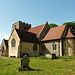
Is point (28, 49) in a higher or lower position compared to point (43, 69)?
higher

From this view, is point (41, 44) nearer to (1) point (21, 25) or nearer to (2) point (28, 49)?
(2) point (28, 49)

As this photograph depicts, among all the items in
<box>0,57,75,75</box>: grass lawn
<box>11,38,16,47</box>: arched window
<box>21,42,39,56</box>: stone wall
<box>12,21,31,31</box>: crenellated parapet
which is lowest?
<box>0,57,75,75</box>: grass lawn

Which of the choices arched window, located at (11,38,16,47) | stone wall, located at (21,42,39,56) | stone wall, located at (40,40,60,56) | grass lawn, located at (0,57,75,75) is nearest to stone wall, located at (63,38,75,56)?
stone wall, located at (40,40,60,56)

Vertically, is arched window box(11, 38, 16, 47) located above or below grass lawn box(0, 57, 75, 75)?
above

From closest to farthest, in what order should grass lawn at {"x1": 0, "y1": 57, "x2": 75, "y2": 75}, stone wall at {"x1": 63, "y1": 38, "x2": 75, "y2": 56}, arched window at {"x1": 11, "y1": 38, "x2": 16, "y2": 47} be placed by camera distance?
grass lawn at {"x1": 0, "y1": 57, "x2": 75, "y2": 75}, stone wall at {"x1": 63, "y1": 38, "x2": 75, "y2": 56}, arched window at {"x1": 11, "y1": 38, "x2": 16, "y2": 47}

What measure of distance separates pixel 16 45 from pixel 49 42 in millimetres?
9696

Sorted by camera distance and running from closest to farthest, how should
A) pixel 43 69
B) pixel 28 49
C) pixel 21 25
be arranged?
1. pixel 43 69
2. pixel 28 49
3. pixel 21 25

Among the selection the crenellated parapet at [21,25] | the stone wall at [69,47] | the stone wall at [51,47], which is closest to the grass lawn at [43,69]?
the stone wall at [69,47]

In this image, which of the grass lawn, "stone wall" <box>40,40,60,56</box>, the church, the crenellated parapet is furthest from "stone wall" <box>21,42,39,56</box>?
the crenellated parapet

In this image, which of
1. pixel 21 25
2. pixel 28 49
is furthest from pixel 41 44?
pixel 21 25

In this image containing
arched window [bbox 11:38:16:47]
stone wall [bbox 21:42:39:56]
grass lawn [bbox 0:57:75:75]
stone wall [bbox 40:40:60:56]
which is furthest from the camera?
arched window [bbox 11:38:16:47]

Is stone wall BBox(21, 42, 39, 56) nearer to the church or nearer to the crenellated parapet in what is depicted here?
the church

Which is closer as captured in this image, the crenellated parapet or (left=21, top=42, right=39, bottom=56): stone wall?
(left=21, top=42, right=39, bottom=56): stone wall

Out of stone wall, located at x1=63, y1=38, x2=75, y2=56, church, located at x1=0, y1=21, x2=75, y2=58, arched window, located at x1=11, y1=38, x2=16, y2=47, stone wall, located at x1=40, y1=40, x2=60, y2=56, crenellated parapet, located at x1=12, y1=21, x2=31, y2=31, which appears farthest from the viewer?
crenellated parapet, located at x1=12, y1=21, x2=31, y2=31
